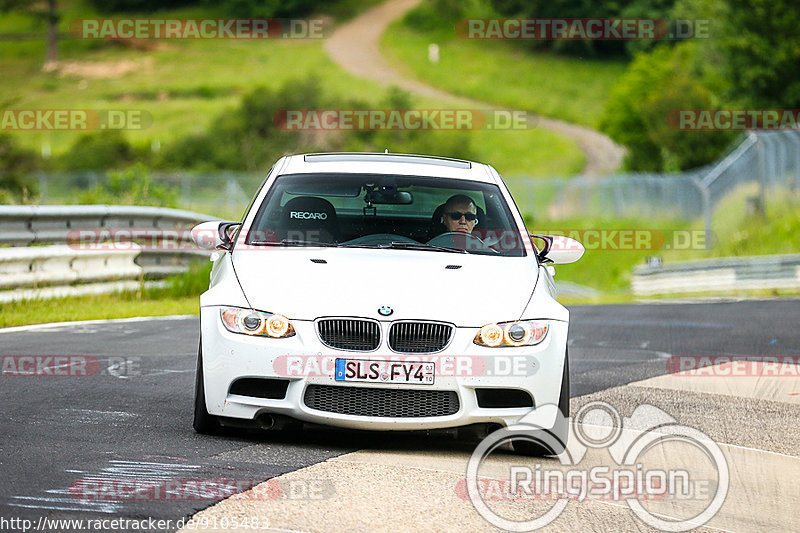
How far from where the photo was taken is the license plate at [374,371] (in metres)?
6.87

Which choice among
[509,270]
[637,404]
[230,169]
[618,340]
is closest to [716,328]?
[618,340]

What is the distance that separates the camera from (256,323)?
23.1ft

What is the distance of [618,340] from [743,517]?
8.17 m

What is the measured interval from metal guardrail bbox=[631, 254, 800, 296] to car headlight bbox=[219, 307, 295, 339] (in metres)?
18.7

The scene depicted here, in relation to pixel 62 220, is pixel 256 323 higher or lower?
lower

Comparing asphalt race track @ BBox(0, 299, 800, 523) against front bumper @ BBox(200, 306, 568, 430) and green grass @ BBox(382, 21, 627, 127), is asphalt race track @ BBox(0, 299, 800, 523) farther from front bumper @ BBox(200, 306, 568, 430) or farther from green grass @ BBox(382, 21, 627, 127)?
green grass @ BBox(382, 21, 627, 127)

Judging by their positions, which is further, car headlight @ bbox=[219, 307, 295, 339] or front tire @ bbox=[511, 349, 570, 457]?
front tire @ bbox=[511, 349, 570, 457]

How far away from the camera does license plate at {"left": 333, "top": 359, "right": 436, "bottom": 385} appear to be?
6.87 meters

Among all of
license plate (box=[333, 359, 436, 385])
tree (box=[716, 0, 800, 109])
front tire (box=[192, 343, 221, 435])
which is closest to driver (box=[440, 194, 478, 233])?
license plate (box=[333, 359, 436, 385])

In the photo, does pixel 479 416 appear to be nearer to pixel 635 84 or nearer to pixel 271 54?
pixel 635 84

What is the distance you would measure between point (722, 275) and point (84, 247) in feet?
50.2

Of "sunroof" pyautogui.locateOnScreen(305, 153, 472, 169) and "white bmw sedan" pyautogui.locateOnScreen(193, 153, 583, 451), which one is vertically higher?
"sunroof" pyautogui.locateOnScreen(305, 153, 472, 169)
